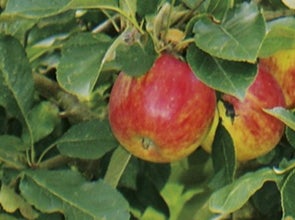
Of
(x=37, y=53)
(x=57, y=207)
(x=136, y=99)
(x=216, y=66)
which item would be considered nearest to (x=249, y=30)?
(x=216, y=66)

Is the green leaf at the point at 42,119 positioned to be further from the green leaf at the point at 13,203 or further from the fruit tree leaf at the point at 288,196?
the fruit tree leaf at the point at 288,196

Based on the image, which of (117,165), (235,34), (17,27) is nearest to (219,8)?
(235,34)

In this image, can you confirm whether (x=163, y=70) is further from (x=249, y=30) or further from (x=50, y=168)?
(x=50, y=168)

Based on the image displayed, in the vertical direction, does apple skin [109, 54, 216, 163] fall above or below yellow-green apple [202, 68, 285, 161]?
above

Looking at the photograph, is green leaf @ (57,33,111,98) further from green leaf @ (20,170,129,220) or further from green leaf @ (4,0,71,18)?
green leaf @ (20,170,129,220)

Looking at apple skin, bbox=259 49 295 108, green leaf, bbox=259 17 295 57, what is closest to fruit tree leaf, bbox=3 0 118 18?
green leaf, bbox=259 17 295 57

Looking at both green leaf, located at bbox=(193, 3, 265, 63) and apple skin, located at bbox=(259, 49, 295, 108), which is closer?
green leaf, located at bbox=(193, 3, 265, 63)

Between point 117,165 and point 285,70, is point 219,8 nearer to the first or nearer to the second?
point 285,70
